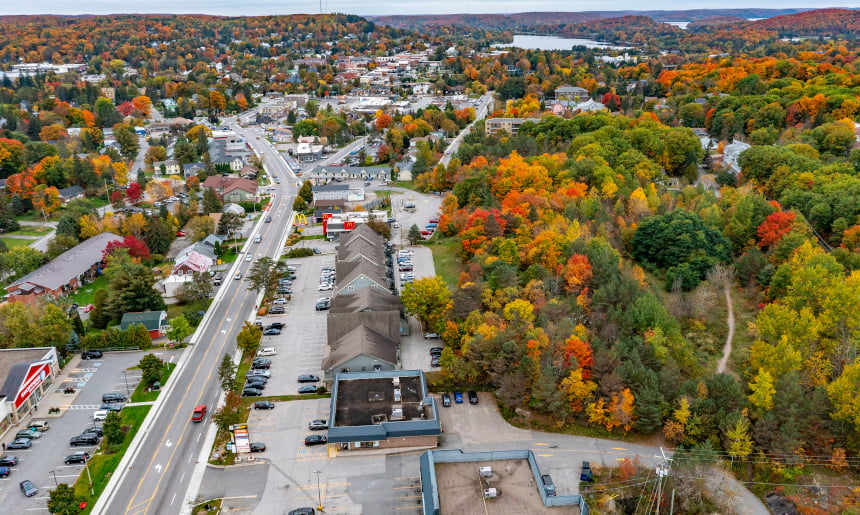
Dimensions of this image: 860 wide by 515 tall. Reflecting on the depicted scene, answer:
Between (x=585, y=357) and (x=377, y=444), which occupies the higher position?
(x=585, y=357)

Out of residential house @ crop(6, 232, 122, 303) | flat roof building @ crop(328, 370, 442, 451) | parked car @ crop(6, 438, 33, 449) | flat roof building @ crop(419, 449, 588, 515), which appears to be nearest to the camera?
flat roof building @ crop(419, 449, 588, 515)

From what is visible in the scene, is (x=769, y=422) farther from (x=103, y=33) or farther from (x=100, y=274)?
(x=103, y=33)

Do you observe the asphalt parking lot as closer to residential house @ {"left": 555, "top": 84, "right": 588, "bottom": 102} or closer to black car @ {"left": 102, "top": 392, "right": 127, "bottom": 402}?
black car @ {"left": 102, "top": 392, "right": 127, "bottom": 402}

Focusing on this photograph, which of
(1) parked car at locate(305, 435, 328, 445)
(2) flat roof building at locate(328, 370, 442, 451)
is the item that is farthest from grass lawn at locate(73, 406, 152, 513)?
(2) flat roof building at locate(328, 370, 442, 451)

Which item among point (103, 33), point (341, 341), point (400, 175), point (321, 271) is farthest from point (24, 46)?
point (341, 341)

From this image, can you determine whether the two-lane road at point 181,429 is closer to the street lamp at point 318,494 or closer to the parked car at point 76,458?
the parked car at point 76,458

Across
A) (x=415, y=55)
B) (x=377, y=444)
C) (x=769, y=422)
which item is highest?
(x=415, y=55)

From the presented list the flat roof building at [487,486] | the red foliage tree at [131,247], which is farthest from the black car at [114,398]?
the red foliage tree at [131,247]

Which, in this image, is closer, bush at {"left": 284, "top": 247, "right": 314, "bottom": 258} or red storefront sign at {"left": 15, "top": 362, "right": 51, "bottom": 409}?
red storefront sign at {"left": 15, "top": 362, "right": 51, "bottom": 409}
